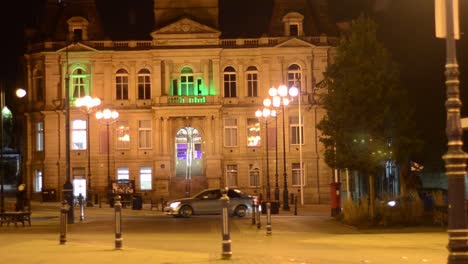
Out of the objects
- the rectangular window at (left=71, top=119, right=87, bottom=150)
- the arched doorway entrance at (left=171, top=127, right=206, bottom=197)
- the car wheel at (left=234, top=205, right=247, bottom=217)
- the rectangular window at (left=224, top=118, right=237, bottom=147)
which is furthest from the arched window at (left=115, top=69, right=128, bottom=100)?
the car wheel at (left=234, top=205, right=247, bottom=217)

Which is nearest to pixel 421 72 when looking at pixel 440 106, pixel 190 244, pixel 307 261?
pixel 440 106

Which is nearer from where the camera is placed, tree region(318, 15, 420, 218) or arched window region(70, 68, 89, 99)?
tree region(318, 15, 420, 218)

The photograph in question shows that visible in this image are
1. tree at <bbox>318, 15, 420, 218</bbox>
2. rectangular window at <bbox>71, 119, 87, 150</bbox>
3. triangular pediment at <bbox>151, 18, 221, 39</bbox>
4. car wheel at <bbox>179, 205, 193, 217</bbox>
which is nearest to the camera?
tree at <bbox>318, 15, 420, 218</bbox>

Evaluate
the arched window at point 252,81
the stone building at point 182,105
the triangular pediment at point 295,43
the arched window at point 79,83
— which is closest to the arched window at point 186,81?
the stone building at point 182,105

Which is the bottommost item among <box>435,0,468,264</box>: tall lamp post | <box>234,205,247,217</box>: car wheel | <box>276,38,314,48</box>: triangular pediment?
<box>234,205,247,217</box>: car wheel

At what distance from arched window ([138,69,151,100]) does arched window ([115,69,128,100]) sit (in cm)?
126

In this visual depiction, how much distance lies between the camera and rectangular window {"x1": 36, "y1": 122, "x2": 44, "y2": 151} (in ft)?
252

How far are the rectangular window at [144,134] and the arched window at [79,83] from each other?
580cm

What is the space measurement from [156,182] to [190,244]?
164 ft

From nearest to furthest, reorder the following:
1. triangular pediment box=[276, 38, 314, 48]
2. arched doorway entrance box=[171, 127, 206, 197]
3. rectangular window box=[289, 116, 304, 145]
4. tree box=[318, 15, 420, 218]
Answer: tree box=[318, 15, 420, 218] → arched doorway entrance box=[171, 127, 206, 197] → triangular pediment box=[276, 38, 314, 48] → rectangular window box=[289, 116, 304, 145]

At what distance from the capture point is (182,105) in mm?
73812

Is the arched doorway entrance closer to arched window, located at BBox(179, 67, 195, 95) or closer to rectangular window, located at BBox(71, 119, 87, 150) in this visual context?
arched window, located at BBox(179, 67, 195, 95)

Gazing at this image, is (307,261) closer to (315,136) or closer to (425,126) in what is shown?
(425,126)

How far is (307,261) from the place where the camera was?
60.2 ft
